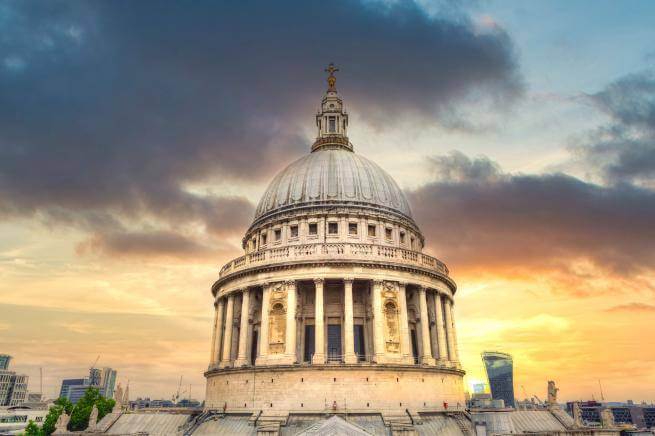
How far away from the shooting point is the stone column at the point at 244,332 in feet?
141

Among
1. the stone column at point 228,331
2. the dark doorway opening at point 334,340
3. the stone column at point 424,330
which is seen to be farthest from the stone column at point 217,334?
the stone column at point 424,330

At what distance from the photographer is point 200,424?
135ft

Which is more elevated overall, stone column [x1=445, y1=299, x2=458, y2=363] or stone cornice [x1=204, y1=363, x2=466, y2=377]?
stone column [x1=445, y1=299, x2=458, y2=363]

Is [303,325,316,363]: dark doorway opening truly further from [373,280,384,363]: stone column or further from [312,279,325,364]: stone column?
[373,280,384,363]: stone column

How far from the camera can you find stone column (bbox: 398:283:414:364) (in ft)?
136

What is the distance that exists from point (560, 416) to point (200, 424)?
31.8 metres

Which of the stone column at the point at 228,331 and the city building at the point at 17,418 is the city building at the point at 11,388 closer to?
the city building at the point at 17,418

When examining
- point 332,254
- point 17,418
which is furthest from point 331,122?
point 17,418

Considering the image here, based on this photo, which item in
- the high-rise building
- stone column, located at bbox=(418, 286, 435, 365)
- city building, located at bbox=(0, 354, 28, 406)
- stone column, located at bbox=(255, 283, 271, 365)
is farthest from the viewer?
city building, located at bbox=(0, 354, 28, 406)

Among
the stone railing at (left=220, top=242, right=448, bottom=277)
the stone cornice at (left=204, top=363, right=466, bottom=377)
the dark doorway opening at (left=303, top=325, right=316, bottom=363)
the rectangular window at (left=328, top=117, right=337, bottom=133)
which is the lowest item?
the stone cornice at (left=204, top=363, right=466, bottom=377)

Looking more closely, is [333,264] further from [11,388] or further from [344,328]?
[11,388]

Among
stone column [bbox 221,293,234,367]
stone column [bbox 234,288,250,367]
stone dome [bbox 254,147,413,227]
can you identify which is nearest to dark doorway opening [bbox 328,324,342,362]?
stone column [bbox 234,288,250,367]

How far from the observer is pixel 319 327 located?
40.7 m

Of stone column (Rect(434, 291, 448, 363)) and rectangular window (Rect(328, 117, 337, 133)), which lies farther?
rectangular window (Rect(328, 117, 337, 133))
